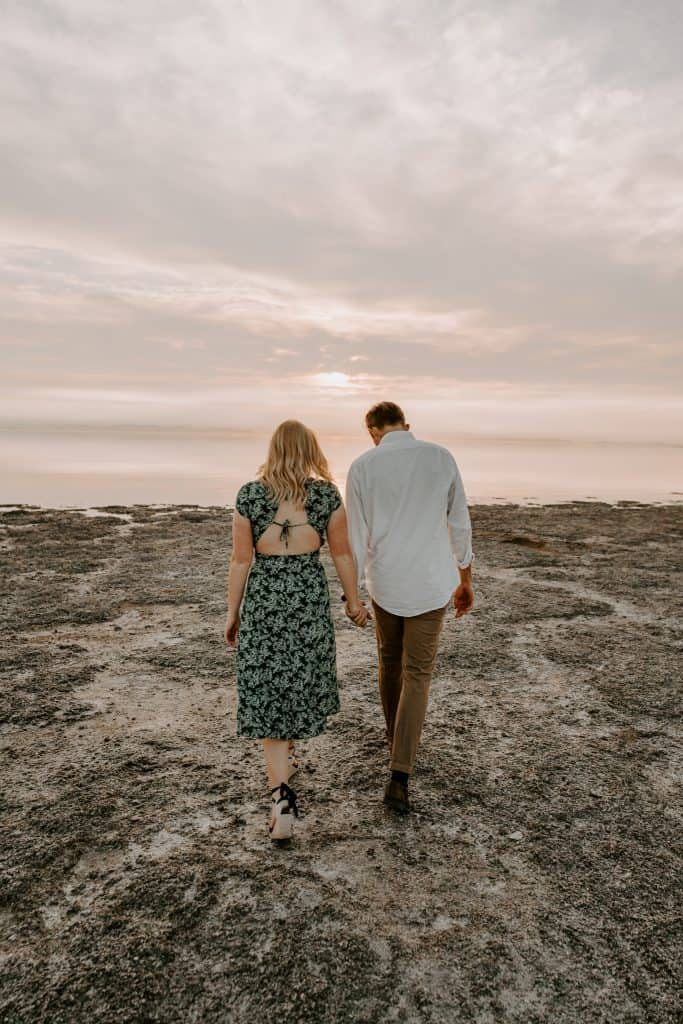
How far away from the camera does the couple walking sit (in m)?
3.58

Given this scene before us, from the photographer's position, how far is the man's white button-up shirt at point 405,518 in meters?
3.76

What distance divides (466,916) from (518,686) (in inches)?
111

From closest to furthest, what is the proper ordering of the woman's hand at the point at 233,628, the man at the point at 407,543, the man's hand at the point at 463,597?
1. the woman's hand at the point at 233,628
2. the man at the point at 407,543
3. the man's hand at the point at 463,597

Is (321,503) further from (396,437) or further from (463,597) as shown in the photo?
(463,597)

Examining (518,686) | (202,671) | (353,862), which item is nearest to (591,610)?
(518,686)

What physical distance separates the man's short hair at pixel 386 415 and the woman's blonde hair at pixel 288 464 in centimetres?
54

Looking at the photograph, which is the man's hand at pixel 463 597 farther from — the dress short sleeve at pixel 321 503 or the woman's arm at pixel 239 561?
the woman's arm at pixel 239 561

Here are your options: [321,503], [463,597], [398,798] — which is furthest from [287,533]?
[398,798]

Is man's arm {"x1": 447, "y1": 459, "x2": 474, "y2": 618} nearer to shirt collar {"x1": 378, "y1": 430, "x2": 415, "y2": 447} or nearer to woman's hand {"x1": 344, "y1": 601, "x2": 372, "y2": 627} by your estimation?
shirt collar {"x1": 378, "y1": 430, "x2": 415, "y2": 447}

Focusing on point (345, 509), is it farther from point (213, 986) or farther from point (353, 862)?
point (213, 986)

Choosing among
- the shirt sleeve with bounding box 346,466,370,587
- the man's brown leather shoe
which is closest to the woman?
the shirt sleeve with bounding box 346,466,370,587

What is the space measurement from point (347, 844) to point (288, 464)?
2071 mm

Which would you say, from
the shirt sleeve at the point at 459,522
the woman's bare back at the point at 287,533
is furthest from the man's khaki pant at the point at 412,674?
the woman's bare back at the point at 287,533

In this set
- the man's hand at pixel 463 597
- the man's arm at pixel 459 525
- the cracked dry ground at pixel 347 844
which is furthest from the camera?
the man's hand at pixel 463 597
